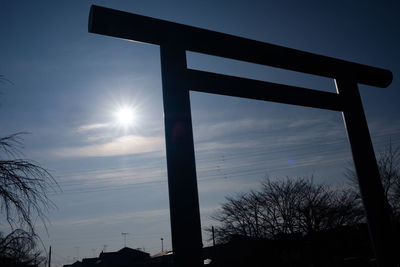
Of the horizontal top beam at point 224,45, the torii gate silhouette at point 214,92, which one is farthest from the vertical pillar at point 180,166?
the horizontal top beam at point 224,45

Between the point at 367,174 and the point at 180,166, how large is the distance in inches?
83.8

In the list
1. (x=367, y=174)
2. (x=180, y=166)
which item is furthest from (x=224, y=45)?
(x=367, y=174)

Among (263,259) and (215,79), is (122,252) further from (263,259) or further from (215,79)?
(215,79)

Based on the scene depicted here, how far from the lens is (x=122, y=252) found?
40438 mm

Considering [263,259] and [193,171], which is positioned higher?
[193,171]

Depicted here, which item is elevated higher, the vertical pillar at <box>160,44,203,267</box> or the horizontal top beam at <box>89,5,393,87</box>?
the horizontal top beam at <box>89,5,393,87</box>

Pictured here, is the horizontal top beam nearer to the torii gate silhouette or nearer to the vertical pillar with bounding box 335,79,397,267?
the torii gate silhouette

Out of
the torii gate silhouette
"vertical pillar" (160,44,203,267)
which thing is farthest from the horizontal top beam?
"vertical pillar" (160,44,203,267)

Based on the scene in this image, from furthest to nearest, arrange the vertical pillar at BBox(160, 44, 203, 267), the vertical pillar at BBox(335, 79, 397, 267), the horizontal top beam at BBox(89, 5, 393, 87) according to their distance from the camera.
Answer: the vertical pillar at BBox(335, 79, 397, 267), the horizontal top beam at BBox(89, 5, 393, 87), the vertical pillar at BBox(160, 44, 203, 267)

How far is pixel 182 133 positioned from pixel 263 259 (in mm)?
24535

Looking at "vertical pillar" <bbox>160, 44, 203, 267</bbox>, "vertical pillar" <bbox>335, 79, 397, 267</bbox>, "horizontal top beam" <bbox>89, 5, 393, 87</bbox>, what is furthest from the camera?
"vertical pillar" <bbox>335, 79, 397, 267</bbox>

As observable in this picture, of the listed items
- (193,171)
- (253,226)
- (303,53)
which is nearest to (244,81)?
(303,53)

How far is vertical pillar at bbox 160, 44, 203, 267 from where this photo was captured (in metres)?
1.93

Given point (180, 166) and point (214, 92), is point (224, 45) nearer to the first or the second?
point (214, 92)
